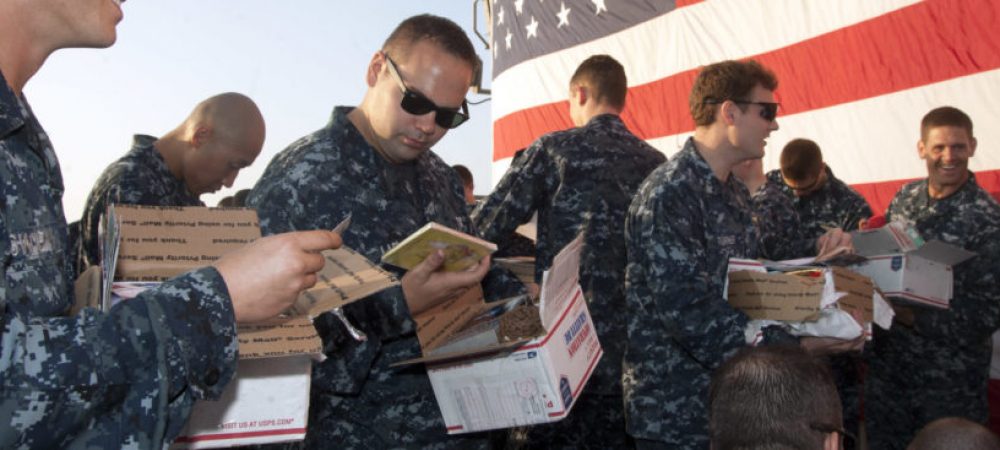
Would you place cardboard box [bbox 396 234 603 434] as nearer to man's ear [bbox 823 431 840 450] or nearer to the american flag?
man's ear [bbox 823 431 840 450]

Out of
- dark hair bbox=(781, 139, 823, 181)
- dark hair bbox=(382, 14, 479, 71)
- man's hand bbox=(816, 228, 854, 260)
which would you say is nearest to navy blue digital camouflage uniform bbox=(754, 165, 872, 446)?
dark hair bbox=(781, 139, 823, 181)

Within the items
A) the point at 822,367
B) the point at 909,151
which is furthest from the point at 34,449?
the point at 909,151

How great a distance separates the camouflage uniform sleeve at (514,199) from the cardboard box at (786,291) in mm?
1190

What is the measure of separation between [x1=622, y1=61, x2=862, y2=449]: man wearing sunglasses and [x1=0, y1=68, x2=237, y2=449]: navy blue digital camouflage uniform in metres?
1.69

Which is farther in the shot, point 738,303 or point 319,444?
point 738,303

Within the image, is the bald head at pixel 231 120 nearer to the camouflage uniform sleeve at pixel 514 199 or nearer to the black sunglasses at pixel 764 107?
the camouflage uniform sleeve at pixel 514 199

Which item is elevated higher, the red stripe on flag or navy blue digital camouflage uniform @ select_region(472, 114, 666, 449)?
the red stripe on flag

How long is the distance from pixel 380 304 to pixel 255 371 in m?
0.51

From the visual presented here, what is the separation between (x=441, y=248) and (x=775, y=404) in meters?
0.75

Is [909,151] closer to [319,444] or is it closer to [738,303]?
[738,303]

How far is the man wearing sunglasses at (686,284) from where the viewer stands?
8.28ft

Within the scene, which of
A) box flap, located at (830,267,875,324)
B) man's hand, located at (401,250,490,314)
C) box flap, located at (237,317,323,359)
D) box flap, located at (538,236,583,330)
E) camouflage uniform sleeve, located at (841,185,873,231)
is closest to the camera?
box flap, located at (237,317,323,359)

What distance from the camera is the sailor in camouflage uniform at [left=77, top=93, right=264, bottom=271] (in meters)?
3.10

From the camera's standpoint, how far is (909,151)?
4.77m
